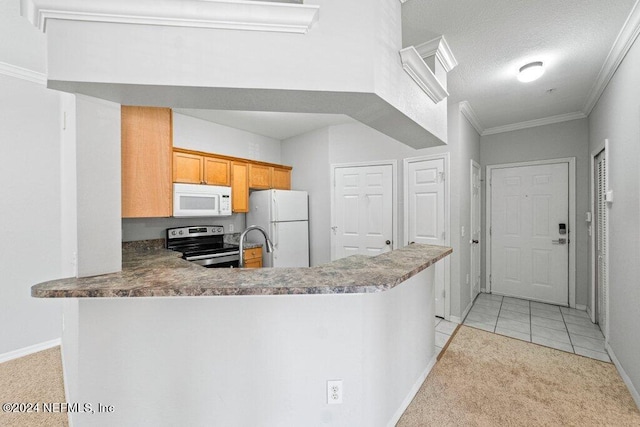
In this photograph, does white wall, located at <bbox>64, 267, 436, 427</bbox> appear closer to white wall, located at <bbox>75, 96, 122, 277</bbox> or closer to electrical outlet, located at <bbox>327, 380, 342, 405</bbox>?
electrical outlet, located at <bbox>327, 380, 342, 405</bbox>

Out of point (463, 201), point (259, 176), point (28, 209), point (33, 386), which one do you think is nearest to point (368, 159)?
point (463, 201)

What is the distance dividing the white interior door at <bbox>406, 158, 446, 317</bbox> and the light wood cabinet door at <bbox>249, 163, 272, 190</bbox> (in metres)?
2.13

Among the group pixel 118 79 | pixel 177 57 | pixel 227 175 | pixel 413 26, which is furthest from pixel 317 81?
pixel 227 175

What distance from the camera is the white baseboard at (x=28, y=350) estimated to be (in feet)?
7.79

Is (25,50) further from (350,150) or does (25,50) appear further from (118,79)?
(350,150)

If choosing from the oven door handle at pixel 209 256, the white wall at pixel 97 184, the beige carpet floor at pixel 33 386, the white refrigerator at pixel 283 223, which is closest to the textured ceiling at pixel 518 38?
the white wall at pixel 97 184

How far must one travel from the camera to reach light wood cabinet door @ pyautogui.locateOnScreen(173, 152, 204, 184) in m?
3.21

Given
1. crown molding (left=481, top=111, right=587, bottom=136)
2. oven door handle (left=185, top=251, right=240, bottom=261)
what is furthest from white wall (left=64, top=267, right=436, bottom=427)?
crown molding (left=481, top=111, right=587, bottom=136)

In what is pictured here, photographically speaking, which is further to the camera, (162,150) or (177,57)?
(162,150)

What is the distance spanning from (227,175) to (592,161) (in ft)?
15.1

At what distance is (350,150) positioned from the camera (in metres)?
3.89

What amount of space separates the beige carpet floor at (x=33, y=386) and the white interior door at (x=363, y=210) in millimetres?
3078

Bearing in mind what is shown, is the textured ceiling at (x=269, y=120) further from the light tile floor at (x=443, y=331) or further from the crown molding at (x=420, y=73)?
the light tile floor at (x=443, y=331)

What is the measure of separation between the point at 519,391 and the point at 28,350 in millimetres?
4257
